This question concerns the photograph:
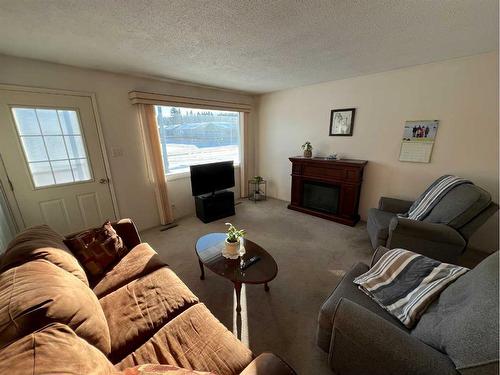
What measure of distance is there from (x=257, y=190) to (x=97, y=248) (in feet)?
11.2

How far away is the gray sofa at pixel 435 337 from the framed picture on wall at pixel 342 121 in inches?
106

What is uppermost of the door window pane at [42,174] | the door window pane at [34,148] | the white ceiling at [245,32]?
the white ceiling at [245,32]

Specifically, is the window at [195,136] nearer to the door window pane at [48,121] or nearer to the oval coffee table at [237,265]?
the door window pane at [48,121]

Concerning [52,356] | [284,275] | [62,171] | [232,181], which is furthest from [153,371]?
[232,181]

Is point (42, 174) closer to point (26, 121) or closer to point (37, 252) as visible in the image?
point (26, 121)

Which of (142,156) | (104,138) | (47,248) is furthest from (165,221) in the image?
(47,248)

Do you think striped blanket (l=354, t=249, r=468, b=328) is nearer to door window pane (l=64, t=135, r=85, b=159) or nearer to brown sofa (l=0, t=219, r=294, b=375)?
brown sofa (l=0, t=219, r=294, b=375)

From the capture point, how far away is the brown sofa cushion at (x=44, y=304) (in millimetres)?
730

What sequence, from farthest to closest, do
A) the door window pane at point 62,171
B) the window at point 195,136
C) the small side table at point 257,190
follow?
1. the small side table at point 257,190
2. the window at point 195,136
3. the door window pane at point 62,171

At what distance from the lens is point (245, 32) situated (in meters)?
1.67

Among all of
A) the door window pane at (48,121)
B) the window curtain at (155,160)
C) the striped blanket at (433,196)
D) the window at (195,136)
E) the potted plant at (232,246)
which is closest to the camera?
the potted plant at (232,246)

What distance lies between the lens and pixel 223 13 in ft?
→ 4.63

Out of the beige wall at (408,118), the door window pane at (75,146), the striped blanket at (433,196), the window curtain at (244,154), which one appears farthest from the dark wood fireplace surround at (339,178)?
the door window pane at (75,146)

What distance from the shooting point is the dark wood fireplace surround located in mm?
3121
